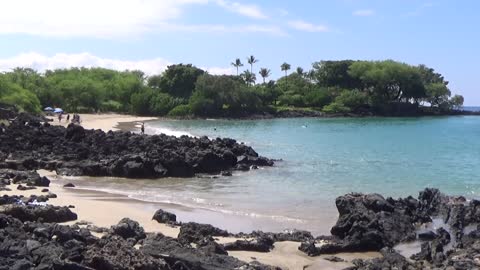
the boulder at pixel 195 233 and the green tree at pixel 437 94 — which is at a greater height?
the green tree at pixel 437 94

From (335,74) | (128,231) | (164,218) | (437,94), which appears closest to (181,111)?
(335,74)

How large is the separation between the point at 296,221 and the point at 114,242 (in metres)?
7.80

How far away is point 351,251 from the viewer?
44.0ft

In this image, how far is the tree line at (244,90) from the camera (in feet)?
348

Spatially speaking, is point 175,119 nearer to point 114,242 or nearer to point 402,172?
point 402,172

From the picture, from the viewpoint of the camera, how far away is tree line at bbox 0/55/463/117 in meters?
106

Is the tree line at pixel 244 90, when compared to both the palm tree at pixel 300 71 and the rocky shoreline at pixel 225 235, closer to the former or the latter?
the palm tree at pixel 300 71

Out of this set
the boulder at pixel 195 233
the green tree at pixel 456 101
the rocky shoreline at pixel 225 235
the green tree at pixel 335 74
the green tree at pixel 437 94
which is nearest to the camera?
the rocky shoreline at pixel 225 235

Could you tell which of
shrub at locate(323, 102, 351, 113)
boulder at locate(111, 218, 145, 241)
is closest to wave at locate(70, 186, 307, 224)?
boulder at locate(111, 218, 145, 241)

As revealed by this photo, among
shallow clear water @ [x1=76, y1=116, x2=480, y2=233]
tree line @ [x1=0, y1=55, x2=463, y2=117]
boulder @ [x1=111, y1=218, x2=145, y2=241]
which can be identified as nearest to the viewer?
boulder @ [x1=111, y1=218, x2=145, y2=241]

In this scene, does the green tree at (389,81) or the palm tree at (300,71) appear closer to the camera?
the green tree at (389,81)

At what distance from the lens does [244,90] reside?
113688 millimetres

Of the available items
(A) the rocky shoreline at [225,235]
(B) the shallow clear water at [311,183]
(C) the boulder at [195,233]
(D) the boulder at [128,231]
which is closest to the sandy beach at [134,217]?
(A) the rocky shoreline at [225,235]

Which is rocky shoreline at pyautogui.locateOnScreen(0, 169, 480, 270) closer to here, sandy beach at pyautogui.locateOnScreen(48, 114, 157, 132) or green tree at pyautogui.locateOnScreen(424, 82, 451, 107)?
sandy beach at pyautogui.locateOnScreen(48, 114, 157, 132)
